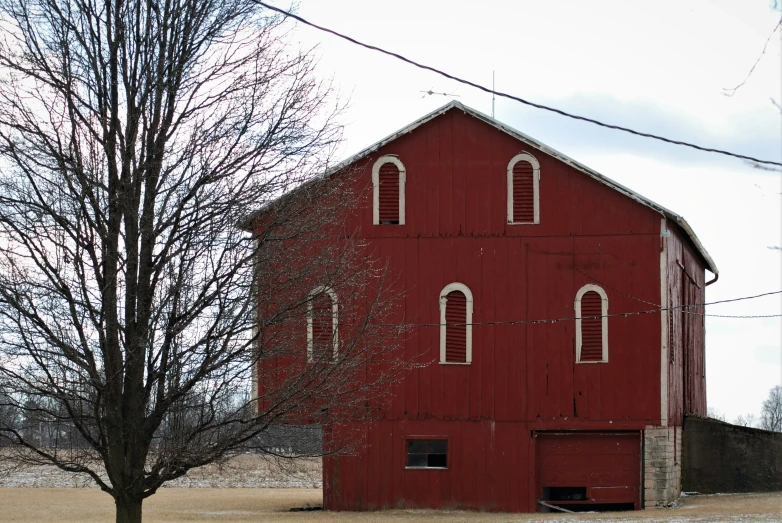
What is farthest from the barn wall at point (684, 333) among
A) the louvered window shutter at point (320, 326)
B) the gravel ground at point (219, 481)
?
the gravel ground at point (219, 481)

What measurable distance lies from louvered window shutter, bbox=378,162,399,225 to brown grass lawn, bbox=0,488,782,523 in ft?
23.0

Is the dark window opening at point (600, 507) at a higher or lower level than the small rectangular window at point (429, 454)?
lower

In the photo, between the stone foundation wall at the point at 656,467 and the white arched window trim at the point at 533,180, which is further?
the white arched window trim at the point at 533,180

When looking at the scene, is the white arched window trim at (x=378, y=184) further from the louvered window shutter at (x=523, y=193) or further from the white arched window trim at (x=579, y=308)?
the white arched window trim at (x=579, y=308)

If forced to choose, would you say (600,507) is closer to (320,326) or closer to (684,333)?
(684,333)

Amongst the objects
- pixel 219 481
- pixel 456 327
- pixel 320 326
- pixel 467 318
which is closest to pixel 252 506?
pixel 456 327

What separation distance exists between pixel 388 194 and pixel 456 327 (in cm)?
364

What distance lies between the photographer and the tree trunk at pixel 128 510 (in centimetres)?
1291

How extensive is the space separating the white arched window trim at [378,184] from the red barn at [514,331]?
34 millimetres

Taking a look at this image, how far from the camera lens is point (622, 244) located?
25344 millimetres

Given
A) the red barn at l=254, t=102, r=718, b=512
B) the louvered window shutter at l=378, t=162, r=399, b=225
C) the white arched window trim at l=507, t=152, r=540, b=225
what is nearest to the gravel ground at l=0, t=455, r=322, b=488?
the red barn at l=254, t=102, r=718, b=512

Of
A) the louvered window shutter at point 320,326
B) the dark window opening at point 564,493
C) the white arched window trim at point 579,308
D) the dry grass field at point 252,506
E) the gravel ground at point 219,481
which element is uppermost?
the white arched window trim at point 579,308

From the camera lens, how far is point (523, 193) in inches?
1011

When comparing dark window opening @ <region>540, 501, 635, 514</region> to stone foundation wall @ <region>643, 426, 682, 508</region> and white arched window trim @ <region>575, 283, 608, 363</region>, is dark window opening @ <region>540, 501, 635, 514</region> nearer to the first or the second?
stone foundation wall @ <region>643, 426, 682, 508</region>
